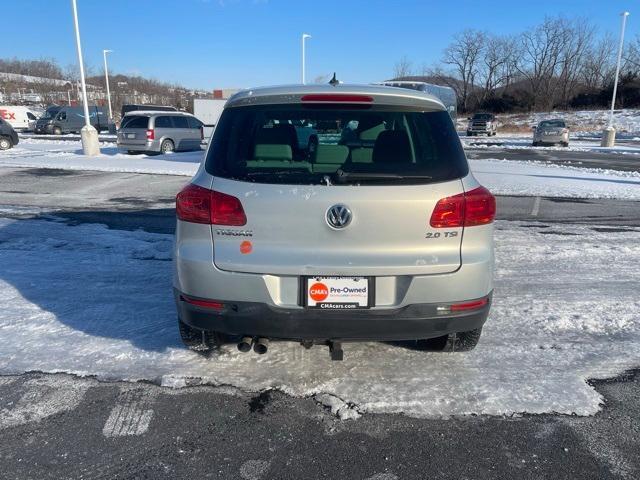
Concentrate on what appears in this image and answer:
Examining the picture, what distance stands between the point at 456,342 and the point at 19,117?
47404 mm

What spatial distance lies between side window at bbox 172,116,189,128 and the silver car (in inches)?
802

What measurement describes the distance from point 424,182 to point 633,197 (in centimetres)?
1012

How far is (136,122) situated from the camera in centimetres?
2114


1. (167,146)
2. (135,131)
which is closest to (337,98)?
(135,131)

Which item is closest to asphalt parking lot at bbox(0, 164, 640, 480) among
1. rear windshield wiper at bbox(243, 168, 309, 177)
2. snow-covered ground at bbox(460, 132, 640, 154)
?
rear windshield wiper at bbox(243, 168, 309, 177)

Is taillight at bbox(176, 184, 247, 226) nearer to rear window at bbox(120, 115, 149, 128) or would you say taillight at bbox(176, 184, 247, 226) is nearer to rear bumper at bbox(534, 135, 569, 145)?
rear window at bbox(120, 115, 149, 128)

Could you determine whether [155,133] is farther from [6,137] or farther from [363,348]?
[363,348]

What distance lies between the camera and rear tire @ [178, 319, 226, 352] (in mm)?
3327

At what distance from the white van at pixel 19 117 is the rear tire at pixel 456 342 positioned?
4595 centimetres

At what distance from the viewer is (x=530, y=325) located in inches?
163

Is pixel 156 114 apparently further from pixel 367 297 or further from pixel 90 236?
pixel 367 297

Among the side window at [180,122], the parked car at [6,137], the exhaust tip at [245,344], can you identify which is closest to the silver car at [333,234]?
the exhaust tip at [245,344]

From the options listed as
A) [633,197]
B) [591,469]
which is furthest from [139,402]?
[633,197]

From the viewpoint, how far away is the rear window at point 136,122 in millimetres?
20922
